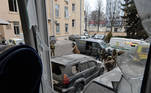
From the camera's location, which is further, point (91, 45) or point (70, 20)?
point (70, 20)

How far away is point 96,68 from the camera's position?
8.19 ft

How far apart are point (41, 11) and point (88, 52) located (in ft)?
13.8

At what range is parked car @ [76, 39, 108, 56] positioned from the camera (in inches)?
→ 172

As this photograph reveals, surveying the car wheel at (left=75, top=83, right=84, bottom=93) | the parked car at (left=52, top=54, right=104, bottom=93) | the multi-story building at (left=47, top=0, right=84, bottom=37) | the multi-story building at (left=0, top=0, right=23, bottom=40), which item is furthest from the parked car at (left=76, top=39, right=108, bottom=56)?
the multi-story building at (left=0, top=0, right=23, bottom=40)

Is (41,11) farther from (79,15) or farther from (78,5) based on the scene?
(79,15)

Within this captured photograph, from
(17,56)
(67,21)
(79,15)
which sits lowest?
(17,56)

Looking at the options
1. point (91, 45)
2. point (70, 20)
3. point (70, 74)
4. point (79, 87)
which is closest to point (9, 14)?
point (70, 74)

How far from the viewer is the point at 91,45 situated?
461 cm

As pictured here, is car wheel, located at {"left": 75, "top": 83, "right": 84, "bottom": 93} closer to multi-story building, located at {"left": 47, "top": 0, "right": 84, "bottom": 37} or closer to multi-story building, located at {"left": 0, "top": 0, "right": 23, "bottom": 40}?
multi-story building, located at {"left": 0, "top": 0, "right": 23, "bottom": 40}

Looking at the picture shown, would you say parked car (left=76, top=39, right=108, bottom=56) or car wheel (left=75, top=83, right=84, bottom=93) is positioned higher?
parked car (left=76, top=39, right=108, bottom=56)

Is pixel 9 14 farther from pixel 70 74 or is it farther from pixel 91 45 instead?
pixel 91 45

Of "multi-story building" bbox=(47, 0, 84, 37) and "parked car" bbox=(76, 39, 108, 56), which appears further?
"multi-story building" bbox=(47, 0, 84, 37)

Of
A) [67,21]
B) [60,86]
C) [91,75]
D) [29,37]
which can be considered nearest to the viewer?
[29,37]

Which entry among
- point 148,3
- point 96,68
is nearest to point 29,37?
point 148,3
